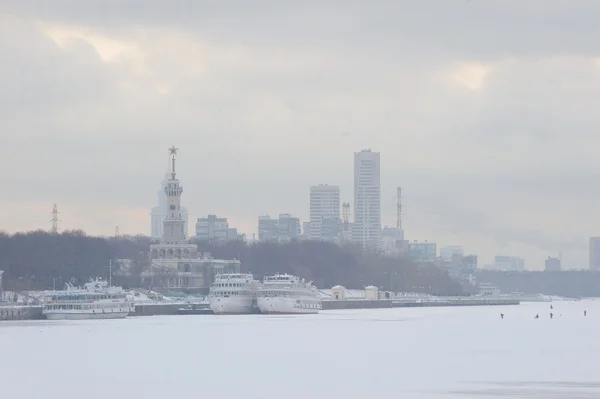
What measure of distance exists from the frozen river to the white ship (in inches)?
837

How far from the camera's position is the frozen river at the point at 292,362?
79375mm

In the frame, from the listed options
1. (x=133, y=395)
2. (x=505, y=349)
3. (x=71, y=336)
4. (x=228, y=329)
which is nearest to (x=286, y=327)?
(x=228, y=329)

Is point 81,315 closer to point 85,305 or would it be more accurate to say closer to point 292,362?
point 85,305

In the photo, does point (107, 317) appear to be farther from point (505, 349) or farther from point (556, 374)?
point (556, 374)

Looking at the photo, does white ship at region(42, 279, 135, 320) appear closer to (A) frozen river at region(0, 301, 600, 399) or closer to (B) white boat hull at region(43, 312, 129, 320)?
(B) white boat hull at region(43, 312, 129, 320)

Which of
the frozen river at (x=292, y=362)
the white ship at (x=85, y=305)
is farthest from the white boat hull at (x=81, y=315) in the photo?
the frozen river at (x=292, y=362)

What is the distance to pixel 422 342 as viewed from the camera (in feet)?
417

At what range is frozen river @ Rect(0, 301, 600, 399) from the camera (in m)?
79.4

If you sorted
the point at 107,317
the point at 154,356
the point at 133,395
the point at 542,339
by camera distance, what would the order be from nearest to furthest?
the point at 133,395 < the point at 154,356 < the point at 542,339 < the point at 107,317

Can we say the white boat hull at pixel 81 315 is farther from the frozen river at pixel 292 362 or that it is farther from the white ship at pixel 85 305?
the frozen river at pixel 292 362

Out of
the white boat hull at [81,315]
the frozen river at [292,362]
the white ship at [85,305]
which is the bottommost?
the frozen river at [292,362]

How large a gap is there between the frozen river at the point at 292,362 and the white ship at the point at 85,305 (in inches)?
837

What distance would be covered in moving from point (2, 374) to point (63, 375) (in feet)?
12.7

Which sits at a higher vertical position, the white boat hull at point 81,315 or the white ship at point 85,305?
the white ship at point 85,305
